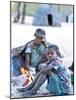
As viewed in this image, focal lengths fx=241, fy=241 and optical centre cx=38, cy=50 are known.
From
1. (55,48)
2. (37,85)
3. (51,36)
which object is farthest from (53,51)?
(37,85)

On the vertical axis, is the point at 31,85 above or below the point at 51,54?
below

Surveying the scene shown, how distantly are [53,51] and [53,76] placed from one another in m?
0.23

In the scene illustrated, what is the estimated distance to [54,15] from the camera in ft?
7.35

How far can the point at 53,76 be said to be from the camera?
2225 mm

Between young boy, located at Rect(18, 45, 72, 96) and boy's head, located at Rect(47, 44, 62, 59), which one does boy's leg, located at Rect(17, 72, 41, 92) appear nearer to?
young boy, located at Rect(18, 45, 72, 96)

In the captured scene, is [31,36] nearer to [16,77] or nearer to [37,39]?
[37,39]

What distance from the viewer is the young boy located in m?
2.19

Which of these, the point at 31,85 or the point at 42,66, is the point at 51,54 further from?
the point at 31,85

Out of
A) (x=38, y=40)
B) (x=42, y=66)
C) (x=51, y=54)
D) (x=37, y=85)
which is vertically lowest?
(x=37, y=85)

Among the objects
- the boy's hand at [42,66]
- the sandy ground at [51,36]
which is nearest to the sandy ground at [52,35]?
the sandy ground at [51,36]

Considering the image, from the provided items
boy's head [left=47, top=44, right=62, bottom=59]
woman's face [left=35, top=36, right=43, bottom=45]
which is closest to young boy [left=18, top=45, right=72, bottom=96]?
boy's head [left=47, top=44, right=62, bottom=59]

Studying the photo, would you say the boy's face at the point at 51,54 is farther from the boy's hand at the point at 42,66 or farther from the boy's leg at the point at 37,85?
the boy's leg at the point at 37,85

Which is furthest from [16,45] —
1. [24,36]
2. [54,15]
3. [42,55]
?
[54,15]

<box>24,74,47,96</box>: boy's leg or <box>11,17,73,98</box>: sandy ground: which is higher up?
<box>11,17,73,98</box>: sandy ground
